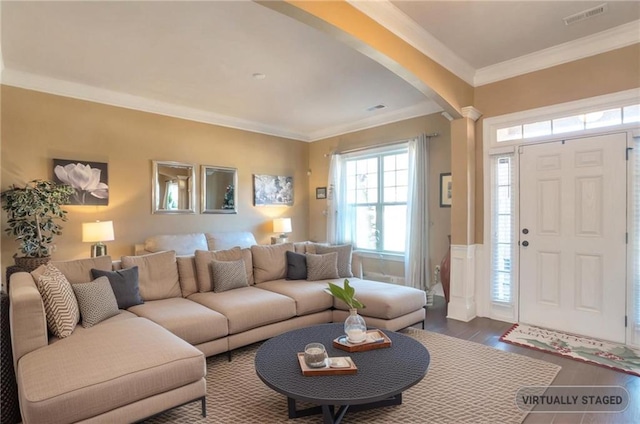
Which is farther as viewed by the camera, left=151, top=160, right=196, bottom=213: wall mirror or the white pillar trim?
left=151, top=160, right=196, bottom=213: wall mirror

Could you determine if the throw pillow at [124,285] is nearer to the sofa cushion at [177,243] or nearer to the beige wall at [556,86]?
the sofa cushion at [177,243]

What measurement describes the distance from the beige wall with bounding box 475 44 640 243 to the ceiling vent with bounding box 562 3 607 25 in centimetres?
→ 57

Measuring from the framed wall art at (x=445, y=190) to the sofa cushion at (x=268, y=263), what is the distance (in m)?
2.34

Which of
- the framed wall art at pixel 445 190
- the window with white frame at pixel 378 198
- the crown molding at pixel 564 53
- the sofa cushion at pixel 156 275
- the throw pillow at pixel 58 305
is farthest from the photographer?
the window with white frame at pixel 378 198

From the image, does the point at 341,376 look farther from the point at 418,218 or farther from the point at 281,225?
the point at 281,225

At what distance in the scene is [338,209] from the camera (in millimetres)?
6102

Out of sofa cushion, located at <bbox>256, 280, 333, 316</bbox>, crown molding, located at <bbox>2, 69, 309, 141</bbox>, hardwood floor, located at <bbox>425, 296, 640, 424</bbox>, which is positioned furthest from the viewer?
crown molding, located at <bbox>2, 69, 309, 141</bbox>

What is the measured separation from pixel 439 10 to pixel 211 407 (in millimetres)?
3416

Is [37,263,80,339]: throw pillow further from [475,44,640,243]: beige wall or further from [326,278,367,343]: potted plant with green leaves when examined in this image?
[475,44,640,243]: beige wall

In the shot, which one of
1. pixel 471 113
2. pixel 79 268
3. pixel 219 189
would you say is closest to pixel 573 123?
pixel 471 113

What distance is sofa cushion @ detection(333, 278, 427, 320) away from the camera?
3.22m

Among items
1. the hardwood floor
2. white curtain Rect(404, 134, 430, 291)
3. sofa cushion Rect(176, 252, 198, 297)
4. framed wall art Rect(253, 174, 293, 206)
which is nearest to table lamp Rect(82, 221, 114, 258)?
sofa cushion Rect(176, 252, 198, 297)

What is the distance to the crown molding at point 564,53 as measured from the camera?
9.95ft

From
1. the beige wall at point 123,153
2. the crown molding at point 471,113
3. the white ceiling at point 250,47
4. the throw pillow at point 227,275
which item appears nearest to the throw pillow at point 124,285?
the throw pillow at point 227,275
